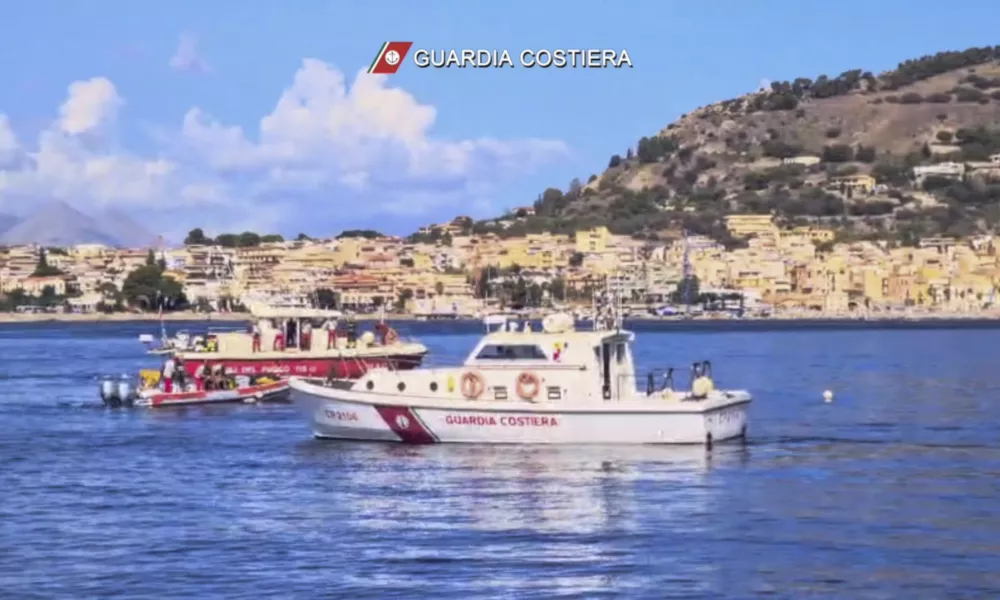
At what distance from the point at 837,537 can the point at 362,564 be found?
19.9 ft

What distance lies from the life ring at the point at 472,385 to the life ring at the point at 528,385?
63cm

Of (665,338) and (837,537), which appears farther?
(665,338)

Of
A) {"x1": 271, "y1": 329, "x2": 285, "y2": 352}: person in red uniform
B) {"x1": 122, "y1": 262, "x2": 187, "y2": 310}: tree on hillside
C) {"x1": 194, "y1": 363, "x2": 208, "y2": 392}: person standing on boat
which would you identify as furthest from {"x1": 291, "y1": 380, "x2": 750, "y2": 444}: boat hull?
{"x1": 122, "y1": 262, "x2": 187, "y2": 310}: tree on hillside

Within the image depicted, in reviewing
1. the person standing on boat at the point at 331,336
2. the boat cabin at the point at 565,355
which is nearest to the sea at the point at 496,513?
the boat cabin at the point at 565,355

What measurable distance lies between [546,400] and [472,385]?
4.32 ft

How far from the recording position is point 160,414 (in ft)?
151

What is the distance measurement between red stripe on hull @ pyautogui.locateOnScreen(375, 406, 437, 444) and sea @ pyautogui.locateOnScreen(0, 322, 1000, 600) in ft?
1.26

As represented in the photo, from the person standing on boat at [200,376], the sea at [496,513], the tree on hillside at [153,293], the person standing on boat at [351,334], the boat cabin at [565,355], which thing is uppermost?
the tree on hillside at [153,293]

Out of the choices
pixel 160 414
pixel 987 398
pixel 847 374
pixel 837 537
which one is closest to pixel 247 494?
pixel 837 537

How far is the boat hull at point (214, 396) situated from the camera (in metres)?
47.5

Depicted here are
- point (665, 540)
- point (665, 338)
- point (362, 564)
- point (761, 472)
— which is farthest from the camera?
point (665, 338)

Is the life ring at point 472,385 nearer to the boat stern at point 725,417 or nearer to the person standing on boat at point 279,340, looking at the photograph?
the boat stern at point 725,417

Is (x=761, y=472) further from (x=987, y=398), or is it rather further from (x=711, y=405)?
(x=987, y=398)

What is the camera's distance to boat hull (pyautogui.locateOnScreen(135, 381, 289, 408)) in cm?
4753
